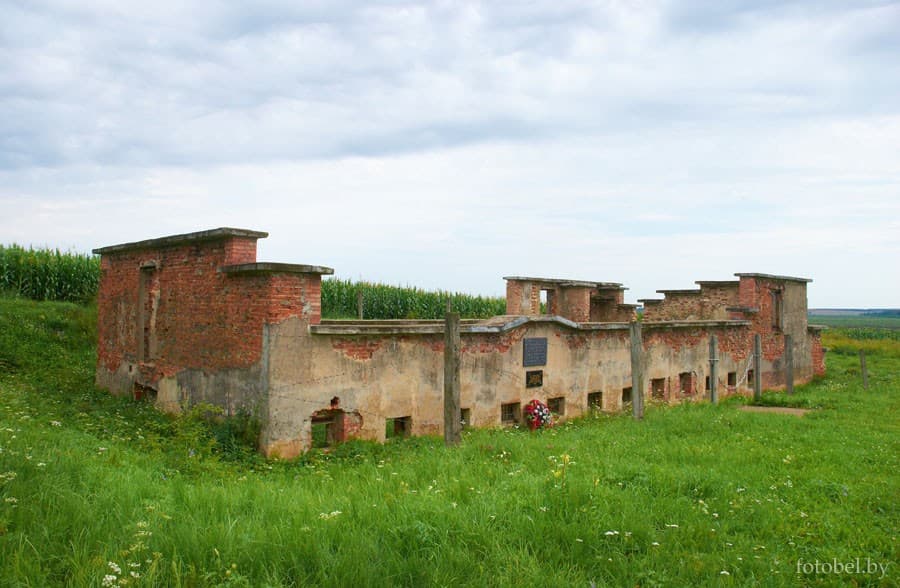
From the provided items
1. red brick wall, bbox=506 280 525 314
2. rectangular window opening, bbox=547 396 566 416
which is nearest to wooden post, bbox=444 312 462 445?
rectangular window opening, bbox=547 396 566 416

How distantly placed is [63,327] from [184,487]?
56.6 ft

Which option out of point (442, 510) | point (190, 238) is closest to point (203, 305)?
point (190, 238)

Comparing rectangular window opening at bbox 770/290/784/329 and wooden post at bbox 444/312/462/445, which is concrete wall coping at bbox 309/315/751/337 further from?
rectangular window opening at bbox 770/290/784/329

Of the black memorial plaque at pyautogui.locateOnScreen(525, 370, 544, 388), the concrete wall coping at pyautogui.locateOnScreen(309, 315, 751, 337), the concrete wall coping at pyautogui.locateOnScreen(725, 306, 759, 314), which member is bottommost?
the black memorial plaque at pyautogui.locateOnScreen(525, 370, 544, 388)

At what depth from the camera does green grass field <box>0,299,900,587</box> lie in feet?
17.0

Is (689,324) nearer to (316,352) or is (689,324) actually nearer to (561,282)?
(561,282)

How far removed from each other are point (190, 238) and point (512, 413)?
768 cm

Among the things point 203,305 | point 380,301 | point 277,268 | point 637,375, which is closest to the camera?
point 277,268

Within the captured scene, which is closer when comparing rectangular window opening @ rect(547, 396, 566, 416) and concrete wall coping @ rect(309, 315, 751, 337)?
concrete wall coping @ rect(309, 315, 751, 337)

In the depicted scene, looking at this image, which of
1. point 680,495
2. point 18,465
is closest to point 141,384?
point 18,465

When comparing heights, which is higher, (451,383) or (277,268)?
(277,268)

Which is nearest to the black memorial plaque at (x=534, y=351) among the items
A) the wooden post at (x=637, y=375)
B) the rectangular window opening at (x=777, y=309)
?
the wooden post at (x=637, y=375)

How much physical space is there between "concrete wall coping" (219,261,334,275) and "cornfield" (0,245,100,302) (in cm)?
1585

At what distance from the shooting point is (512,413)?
14453mm
